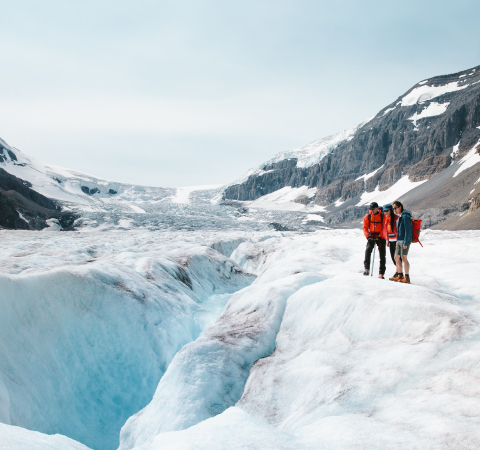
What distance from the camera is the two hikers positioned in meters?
7.75

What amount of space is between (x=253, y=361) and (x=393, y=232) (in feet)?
16.5

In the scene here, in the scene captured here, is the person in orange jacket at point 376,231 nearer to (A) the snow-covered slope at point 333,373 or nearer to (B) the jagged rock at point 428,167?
(A) the snow-covered slope at point 333,373

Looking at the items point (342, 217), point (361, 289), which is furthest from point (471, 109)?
point (361, 289)

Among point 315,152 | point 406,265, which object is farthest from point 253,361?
point 315,152

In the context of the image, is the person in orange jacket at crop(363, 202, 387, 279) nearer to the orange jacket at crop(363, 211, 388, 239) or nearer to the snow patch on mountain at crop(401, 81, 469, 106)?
the orange jacket at crop(363, 211, 388, 239)

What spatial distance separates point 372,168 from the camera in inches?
5059

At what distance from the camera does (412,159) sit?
360ft

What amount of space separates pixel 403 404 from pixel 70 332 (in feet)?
31.3

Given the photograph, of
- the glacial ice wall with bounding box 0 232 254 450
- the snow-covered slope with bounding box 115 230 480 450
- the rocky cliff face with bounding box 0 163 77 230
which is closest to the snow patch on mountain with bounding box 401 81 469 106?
the rocky cliff face with bounding box 0 163 77 230

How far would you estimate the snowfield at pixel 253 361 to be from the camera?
330 cm

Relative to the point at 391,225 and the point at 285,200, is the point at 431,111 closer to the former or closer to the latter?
the point at 285,200

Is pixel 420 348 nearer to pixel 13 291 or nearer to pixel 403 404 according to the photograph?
pixel 403 404

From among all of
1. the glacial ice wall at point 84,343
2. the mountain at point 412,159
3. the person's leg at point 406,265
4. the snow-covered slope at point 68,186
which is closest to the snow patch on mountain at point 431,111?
the mountain at point 412,159

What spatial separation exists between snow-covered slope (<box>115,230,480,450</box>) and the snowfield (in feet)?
0.08
